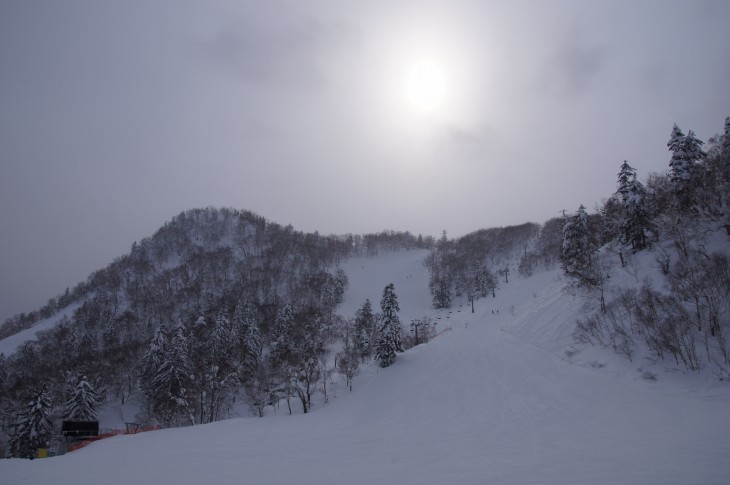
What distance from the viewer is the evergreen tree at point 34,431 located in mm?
38062

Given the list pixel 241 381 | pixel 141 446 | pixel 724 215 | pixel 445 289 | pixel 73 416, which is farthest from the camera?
pixel 445 289

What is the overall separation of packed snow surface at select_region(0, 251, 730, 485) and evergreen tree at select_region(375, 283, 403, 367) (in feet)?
20.6

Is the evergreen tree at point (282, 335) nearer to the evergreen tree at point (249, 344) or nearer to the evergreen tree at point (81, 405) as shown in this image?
the evergreen tree at point (249, 344)

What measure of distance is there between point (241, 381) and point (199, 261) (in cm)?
11568

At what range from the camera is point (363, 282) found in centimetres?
15888

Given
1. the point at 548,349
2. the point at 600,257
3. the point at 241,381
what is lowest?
the point at 241,381

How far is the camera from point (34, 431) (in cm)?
3853

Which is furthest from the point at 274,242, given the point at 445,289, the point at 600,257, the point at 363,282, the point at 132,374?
the point at 600,257

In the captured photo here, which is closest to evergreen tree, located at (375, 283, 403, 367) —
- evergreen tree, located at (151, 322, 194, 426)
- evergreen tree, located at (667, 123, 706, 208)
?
evergreen tree, located at (151, 322, 194, 426)

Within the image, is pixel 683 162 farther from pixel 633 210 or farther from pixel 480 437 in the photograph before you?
pixel 480 437

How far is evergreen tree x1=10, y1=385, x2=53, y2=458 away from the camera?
38.1 meters

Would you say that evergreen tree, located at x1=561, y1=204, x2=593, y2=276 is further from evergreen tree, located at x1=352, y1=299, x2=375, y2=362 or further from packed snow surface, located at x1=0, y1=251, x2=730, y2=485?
evergreen tree, located at x1=352, y1=299, x2=375, y2=362

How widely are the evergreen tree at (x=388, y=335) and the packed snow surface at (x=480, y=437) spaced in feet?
20.6

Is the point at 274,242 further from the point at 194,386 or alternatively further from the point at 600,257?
the point at 600,257
